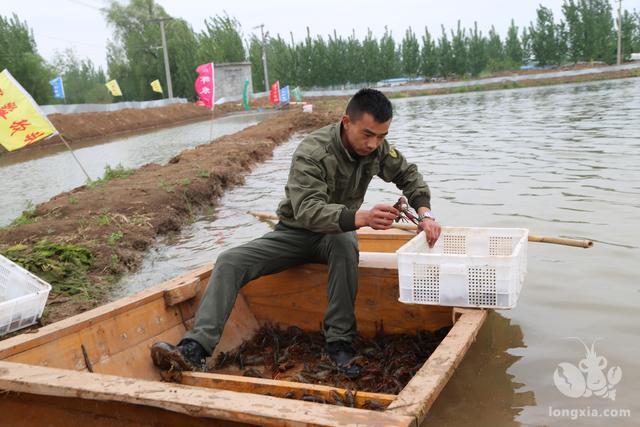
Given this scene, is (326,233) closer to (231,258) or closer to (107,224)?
(231,258)

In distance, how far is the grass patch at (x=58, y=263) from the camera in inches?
213

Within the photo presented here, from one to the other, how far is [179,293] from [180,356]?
1.87ft

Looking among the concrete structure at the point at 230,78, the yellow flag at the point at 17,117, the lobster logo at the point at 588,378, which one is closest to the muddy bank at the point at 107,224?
the yellow flag at the point at 17,117

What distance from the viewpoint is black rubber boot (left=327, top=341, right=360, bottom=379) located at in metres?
3.20

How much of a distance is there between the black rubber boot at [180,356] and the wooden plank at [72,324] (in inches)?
12.0

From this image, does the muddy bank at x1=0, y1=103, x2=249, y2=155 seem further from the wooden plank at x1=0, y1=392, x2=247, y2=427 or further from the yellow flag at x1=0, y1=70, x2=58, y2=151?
the wooden plank at x1=0, y1=392, x2=247, y2=427

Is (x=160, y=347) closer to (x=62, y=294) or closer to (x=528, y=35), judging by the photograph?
(x=62, y=294)

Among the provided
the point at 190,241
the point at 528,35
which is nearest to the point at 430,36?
the point at 528,35

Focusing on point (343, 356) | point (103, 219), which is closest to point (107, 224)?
point (103, 219)

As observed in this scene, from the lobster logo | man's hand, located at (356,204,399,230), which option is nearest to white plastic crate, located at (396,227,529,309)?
man's hand, located at (356,204,399,230)

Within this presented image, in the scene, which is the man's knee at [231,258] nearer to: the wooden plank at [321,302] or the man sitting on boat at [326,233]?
the man sitting on boat at [326,233]

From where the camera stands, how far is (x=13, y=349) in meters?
2.74

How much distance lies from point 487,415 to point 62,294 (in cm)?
379

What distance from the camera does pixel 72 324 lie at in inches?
117
